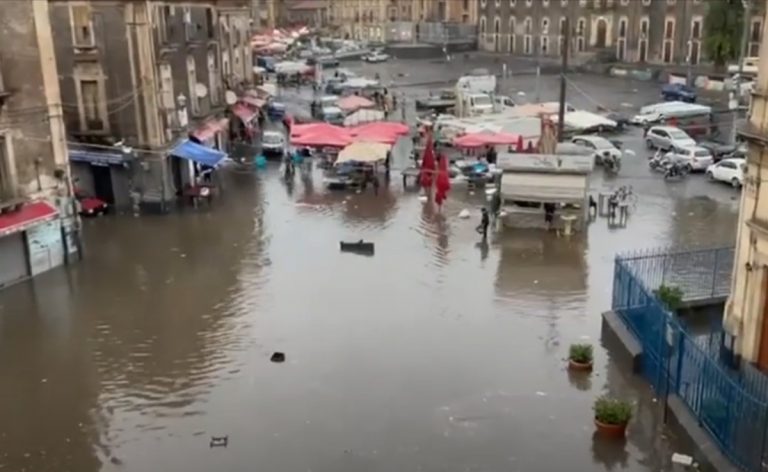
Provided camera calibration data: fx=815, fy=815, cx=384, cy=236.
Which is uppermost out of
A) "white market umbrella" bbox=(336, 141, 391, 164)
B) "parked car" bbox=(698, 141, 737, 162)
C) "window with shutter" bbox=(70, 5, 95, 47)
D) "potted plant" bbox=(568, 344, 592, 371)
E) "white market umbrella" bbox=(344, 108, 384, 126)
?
"window with shutter" bbox=(70, 5, 95, 47)

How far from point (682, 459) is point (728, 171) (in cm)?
2238

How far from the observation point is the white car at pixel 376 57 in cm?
10243

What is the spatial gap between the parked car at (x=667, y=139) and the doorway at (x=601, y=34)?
4642cm

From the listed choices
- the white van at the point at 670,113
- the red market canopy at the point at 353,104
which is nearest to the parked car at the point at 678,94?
the white van at the point at 670,113

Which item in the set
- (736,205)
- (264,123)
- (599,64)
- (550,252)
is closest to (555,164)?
(550,252)

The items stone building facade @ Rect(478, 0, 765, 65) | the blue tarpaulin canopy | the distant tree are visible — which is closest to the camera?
the blue tarpaulin canopy

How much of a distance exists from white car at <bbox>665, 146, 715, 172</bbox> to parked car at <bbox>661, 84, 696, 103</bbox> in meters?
23.1

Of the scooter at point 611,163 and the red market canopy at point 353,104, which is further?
the red market canopy at point 353,104

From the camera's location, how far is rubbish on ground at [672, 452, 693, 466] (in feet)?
44.4

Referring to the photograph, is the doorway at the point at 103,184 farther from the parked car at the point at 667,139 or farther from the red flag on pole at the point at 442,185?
the parked car at the point at 667,139

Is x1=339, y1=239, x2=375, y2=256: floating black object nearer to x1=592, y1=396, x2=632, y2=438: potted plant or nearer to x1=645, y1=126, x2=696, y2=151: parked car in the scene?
x1=592, y1=396, x2=632, y2=438: potted plant

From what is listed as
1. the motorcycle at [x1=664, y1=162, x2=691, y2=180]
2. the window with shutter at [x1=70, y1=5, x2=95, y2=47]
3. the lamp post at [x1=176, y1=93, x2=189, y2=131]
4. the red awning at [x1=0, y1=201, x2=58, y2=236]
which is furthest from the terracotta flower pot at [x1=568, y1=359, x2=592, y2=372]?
the window with shutter at [x1=70, y1=5, x2=95, y2=47]

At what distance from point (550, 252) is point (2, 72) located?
16607 millimetres

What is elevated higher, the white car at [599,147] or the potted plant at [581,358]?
the white car at [599,147]
